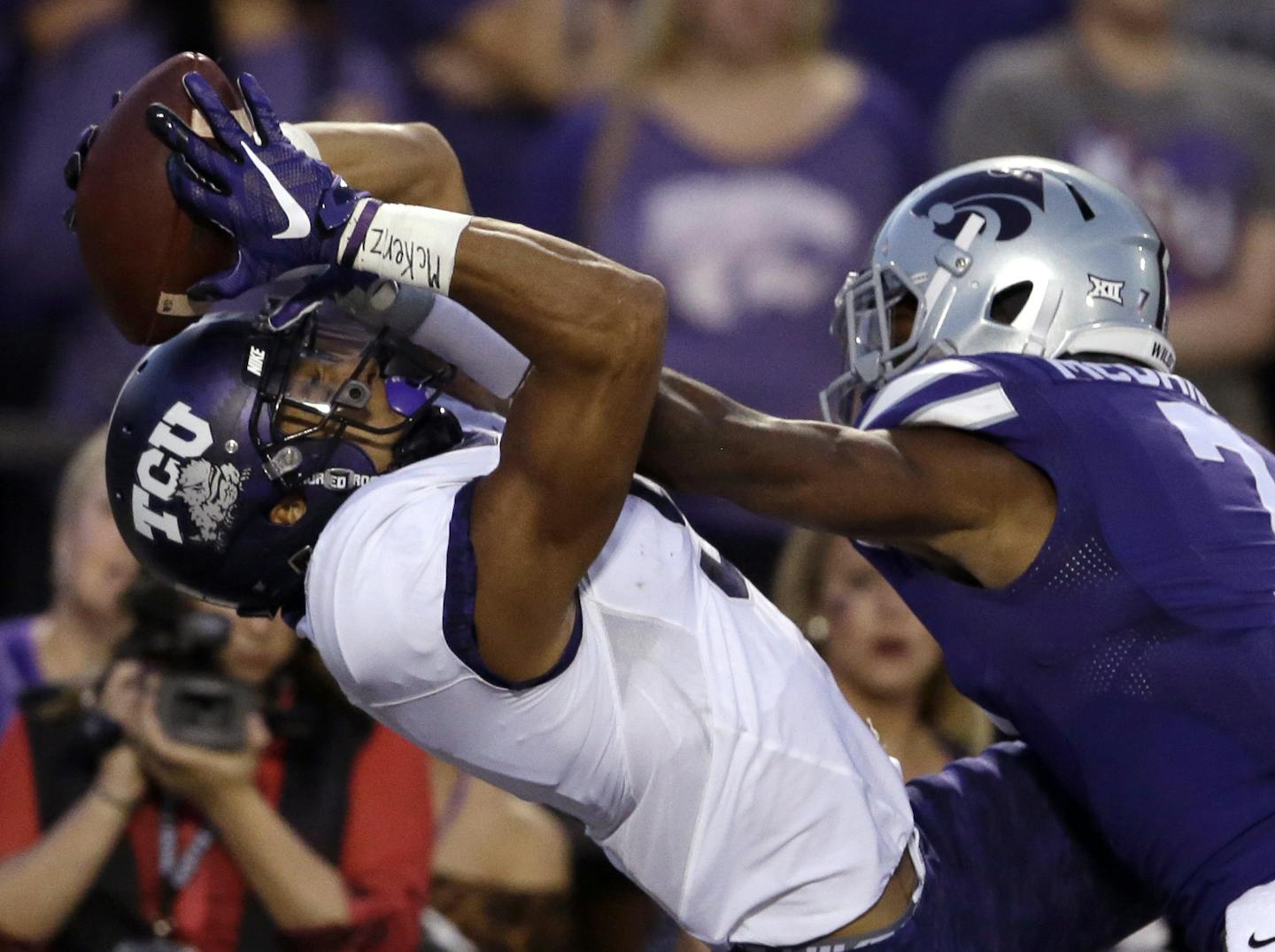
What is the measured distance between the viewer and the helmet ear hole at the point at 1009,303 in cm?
303

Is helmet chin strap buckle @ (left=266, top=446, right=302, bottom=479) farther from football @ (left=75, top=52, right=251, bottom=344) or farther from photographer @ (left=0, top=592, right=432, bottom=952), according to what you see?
photographer @ (left=0, top=592, right=432, bottom=952)

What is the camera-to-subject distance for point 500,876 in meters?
3.97

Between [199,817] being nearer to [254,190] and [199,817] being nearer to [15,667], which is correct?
[15,667]

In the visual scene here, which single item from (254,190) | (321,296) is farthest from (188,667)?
(254,190)

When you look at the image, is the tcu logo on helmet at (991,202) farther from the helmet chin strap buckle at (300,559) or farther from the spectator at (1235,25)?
the spectator at (1235,25)

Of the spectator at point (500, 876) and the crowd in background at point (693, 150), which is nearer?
the spectator at point (500, 876)

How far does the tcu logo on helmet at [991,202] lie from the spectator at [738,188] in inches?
79.1

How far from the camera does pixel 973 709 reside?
13.7 feet

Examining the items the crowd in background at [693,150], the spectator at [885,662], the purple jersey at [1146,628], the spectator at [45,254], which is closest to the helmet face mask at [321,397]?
the purple jersey at [1146,628]

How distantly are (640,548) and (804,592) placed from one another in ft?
5.27

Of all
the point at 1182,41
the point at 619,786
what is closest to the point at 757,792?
the point at 619,786

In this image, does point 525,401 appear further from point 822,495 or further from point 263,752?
point 263,752

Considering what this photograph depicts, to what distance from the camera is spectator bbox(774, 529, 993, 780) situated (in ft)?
13.4

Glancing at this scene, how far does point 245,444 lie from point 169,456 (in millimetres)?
103
